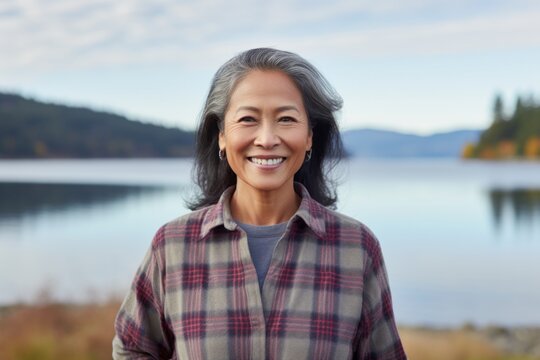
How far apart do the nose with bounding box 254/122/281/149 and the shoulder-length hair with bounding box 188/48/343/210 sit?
136 mm

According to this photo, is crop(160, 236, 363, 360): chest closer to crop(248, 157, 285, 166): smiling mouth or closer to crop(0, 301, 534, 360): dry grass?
crop(248, 157, 285, 166): smiling mouth

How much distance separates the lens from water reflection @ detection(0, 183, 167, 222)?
56.3 metres

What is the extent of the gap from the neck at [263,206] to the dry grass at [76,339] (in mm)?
7067

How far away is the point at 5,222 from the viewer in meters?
48.0

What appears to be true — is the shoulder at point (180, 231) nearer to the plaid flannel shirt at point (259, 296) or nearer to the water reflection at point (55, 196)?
the plaid flannel shirt at point (259, 296)

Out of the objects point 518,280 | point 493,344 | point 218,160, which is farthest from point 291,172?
point 518,280

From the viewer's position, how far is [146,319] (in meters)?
2.16

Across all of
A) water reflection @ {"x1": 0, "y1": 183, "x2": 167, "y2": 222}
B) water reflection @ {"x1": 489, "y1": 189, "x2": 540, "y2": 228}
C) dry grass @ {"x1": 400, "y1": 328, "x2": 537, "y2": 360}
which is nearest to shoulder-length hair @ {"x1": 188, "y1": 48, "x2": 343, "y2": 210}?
dry grass @ {"x1": 400, "y1": 328, "x2": 537, "y2": 360}

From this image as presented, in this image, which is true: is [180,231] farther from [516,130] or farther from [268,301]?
[516,130]

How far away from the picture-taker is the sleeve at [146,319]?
215 centimetres

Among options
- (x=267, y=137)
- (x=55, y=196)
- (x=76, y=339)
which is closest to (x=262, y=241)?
(x=267, y=137)

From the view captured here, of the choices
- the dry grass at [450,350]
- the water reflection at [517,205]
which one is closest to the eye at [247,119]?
the dry grass at [450,350]

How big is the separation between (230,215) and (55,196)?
68.9m

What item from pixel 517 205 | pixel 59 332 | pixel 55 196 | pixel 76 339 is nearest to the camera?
pixel 76 339
